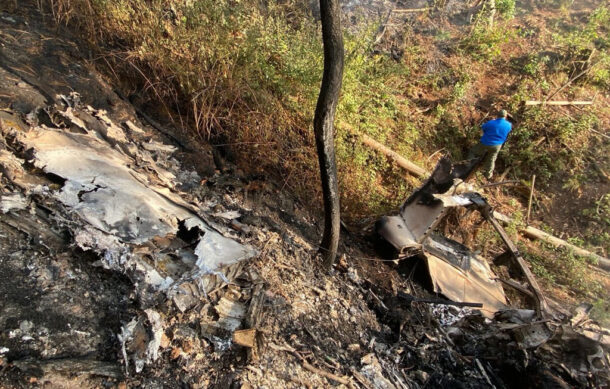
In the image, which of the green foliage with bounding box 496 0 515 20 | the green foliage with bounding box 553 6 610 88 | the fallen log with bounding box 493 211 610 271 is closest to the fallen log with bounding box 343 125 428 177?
the fallen log with bounding box 493 211 610 271

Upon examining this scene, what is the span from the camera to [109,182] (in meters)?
2.77

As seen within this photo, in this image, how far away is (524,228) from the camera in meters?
6.49

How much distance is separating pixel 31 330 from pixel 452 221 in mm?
4930

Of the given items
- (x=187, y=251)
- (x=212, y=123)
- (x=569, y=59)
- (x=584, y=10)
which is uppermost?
(x=584, y=10)

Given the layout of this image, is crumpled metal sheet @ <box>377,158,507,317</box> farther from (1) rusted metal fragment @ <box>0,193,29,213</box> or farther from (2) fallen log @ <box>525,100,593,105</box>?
(2) fallen log @ <box>525,100,593,105</box>

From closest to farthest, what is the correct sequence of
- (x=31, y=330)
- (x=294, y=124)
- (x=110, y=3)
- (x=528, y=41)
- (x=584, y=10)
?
(x=31, y=330) → (x=110, y=3) → (x=294, y=124) → (x=528, y=41) → (x=584, y=10)

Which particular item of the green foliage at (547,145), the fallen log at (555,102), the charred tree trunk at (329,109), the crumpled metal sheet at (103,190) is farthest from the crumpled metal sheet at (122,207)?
the fallen log at (555,102)

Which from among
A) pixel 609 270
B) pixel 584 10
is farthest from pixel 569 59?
pixel 609 270

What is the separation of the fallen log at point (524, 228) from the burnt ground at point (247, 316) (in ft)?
6.09

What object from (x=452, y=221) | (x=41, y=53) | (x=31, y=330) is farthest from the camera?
(x=452, y=221)

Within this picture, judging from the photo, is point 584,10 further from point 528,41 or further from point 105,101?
point 105,101

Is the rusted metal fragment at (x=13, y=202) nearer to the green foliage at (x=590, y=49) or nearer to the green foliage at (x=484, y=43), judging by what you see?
the green foliage at (x=484, y=43)

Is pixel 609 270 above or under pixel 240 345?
above

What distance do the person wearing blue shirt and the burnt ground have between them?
3.81 meters
